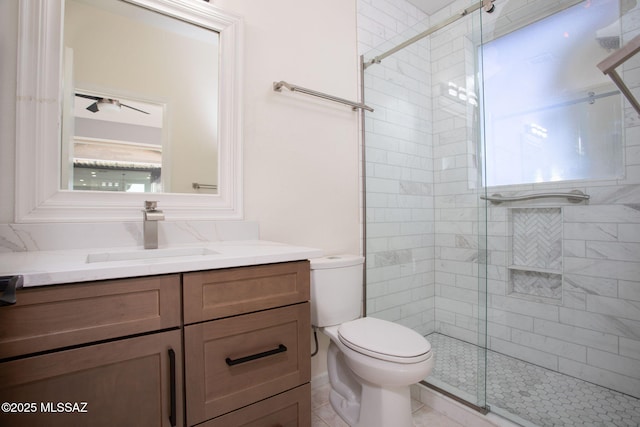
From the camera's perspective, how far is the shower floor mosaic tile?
4.60 feet

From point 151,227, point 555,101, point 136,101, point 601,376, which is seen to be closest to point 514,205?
point 555,101

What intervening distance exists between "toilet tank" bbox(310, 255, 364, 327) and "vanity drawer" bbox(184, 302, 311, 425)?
1.34ft

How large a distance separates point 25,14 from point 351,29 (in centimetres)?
168

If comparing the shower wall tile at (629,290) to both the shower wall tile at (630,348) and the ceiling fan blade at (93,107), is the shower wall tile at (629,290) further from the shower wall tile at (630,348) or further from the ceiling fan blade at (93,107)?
the ceiling fan blade at (93,107)

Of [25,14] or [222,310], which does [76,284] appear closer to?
[222,310]

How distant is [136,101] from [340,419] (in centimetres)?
179

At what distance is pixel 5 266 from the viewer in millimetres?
763

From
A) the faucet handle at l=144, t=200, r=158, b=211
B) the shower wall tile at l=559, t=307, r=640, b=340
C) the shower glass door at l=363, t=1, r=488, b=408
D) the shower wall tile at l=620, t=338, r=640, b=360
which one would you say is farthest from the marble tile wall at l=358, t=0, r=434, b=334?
the faucet handle at l=144, t=200, r=158, b=211

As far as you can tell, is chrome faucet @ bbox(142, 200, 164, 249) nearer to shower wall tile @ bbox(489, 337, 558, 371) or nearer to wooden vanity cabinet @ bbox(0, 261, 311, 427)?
wooden vanity cabinet @ bbox(0, 261, 311, 427)

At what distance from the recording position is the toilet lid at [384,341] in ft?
3.89

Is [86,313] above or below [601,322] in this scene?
above

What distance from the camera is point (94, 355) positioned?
73 centimetres

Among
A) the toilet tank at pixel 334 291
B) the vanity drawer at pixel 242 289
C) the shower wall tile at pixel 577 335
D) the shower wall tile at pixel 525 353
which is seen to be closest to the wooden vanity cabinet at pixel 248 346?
the vanity drawer at pixel 242 289

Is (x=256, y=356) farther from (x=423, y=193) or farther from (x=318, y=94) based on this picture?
(x=423, y=193)
